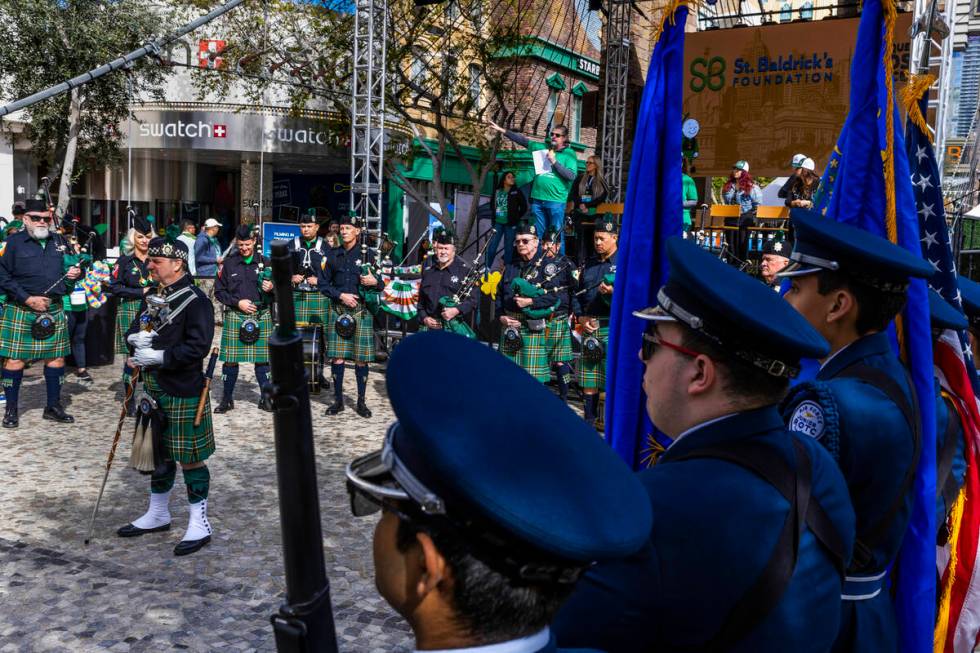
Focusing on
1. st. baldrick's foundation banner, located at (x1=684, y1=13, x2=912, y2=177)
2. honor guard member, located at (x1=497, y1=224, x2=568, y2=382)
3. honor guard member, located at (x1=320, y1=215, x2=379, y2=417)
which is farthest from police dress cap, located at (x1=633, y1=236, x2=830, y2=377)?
st. baldrick's foundation banner, located at (x1=684, y1=13, x2=912, y2=177)

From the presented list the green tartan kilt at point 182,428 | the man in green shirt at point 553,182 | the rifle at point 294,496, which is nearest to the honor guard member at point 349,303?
the green tartan kilt at point 182,428

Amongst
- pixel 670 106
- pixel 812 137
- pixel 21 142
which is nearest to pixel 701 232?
pixel 812 137

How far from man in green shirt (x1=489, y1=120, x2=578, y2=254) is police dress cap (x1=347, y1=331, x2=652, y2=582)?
13811 mm

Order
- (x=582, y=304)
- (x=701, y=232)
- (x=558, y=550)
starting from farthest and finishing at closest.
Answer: (x=701, y=232), (x=582, y=304), (x=558, y=550)

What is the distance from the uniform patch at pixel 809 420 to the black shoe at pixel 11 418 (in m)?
8.48

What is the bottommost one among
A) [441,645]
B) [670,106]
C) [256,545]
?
[256,545]

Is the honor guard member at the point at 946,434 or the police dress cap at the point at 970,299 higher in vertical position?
the police dress cap at the point at 970,299

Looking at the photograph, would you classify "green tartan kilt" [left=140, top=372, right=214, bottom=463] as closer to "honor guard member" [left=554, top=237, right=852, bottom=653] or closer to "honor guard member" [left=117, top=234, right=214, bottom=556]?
"honor guard member" [left=117, top=234, right=214, bottom=556]

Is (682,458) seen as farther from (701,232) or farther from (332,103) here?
(332,103)

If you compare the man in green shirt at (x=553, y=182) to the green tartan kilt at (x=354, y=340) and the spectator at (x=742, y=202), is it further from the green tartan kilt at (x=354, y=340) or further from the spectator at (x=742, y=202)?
the green tartan kilt at (x=354, y=340)

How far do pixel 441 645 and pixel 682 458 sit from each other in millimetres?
653

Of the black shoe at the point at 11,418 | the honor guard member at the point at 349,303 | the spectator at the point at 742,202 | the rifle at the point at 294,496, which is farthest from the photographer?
the spectator at the point at 742,202

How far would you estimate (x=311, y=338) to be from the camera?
10523 mm

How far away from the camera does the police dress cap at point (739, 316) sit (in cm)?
175
